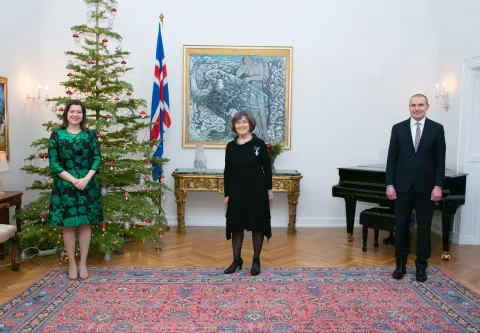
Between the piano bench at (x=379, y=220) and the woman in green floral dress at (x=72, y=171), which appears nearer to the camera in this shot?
the woman in green floral dress at (x=72, y=171)

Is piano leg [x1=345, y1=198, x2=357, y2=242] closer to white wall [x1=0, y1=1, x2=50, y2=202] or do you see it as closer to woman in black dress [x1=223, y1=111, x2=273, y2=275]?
woman in black dress [x1=223, y1=111, x2=273, y2=275]

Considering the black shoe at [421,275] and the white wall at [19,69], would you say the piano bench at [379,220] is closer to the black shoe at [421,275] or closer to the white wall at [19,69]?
the black shoe at [421,275]

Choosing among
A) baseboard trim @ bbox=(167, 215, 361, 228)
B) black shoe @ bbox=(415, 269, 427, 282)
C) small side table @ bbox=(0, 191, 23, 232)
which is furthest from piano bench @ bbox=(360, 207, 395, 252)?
small side table @ bbox=(0, 191, 23, 232)

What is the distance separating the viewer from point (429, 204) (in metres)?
3.89

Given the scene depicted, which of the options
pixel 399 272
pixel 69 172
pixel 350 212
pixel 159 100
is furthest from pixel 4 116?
pixel 399 272

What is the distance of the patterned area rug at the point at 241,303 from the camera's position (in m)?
2.97

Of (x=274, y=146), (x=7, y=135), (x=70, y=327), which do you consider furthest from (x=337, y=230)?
(x=7, y=135)

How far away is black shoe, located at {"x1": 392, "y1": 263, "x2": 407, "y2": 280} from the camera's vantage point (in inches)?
159

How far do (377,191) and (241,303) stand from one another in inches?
97.1

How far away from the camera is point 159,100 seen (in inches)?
235

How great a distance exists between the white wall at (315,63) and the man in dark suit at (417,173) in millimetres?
2636

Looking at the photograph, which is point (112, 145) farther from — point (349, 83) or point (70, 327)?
point (349, 83)

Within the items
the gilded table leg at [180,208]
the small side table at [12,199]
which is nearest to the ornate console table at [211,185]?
the gilded table leg at [180,208]

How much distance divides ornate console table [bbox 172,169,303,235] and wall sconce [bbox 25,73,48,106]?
90.3 inches
